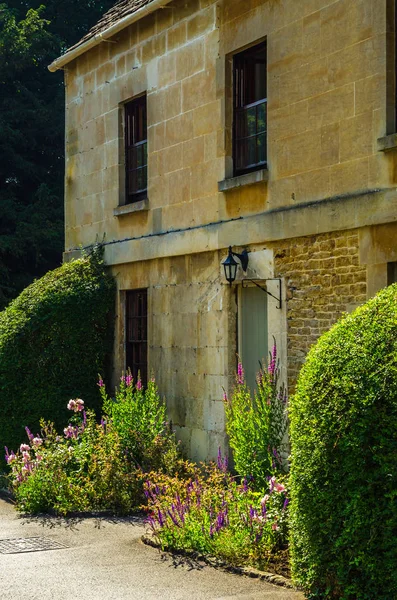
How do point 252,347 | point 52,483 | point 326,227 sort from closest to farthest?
point 326,227 → point 52,483 → point 252,347

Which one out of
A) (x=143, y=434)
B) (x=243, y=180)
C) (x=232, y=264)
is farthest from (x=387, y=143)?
(x=143, y=434)

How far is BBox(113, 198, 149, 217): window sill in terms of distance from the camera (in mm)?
14391

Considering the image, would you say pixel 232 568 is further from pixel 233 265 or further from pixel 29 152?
pixel 29 152

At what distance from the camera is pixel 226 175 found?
12.5 meters

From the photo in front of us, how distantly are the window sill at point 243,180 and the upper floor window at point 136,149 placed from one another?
2748 mm

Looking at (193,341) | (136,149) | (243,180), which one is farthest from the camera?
(136,149)

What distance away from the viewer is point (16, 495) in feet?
38.7

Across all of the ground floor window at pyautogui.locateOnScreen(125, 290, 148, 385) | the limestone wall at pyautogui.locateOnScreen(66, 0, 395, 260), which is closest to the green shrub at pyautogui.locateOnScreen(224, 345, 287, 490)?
the limestone wall at pyautogui.locateOnScreen(66, 0, 395, 260)

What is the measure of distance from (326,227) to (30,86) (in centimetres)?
1917

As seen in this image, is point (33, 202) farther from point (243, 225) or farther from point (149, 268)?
point (243, 225)

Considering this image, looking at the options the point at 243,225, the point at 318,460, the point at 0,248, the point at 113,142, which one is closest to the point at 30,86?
the point at 0,248

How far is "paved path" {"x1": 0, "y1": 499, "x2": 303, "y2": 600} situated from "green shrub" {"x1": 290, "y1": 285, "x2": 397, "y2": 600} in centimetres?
78

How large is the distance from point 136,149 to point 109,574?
844 cm

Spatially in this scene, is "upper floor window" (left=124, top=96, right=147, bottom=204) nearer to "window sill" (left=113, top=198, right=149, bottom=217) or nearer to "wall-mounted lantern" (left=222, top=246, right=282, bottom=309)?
"window sill" (left=113, top=198, right=149, bottom=217)
